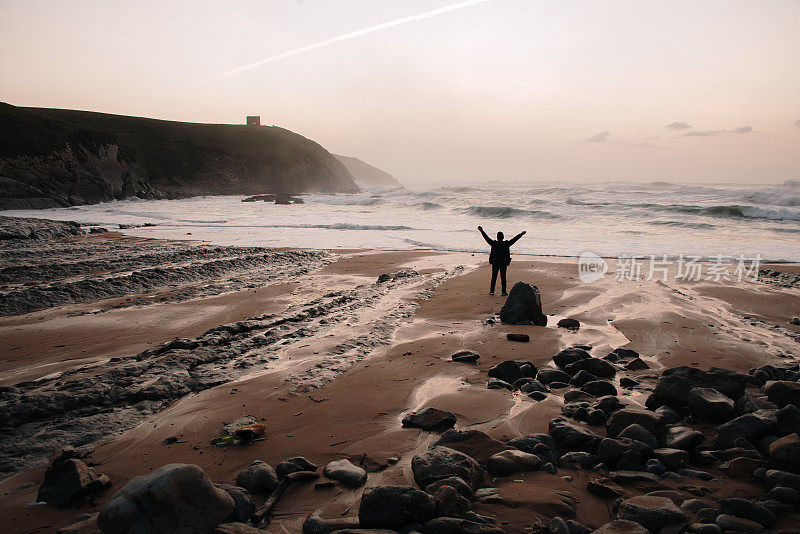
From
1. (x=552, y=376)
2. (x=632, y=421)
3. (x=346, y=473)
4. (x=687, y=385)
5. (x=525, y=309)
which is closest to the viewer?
(x=346, y=473)

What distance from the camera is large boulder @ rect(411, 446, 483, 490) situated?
10.2 ft

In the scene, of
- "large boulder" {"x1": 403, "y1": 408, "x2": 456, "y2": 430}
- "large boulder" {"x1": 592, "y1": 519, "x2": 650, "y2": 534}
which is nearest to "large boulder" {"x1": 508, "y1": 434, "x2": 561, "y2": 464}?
"large boulder" {"x1": 403, "y1": 408, "x2": 456, "y2": 430}

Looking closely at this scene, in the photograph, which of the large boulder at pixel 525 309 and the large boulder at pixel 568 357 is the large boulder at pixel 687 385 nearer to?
the large boulder at pixel 568 357

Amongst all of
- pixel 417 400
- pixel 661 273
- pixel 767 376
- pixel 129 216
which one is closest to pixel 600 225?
pixel 661 273

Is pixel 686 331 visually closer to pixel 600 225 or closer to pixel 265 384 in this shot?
pixel 265 384

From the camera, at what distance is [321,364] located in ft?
18.6

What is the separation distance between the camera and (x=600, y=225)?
83.0ft

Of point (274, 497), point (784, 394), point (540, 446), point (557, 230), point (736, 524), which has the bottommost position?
point (274, 497)

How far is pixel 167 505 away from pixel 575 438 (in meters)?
2.85

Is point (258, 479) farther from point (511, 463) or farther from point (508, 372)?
point (508, 372)

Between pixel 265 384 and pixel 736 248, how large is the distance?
17.7 m

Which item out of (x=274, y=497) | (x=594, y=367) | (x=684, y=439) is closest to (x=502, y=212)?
(x=594, y=367)

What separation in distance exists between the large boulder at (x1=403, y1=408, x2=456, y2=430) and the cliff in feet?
133

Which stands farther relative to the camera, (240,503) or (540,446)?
(540,446)
